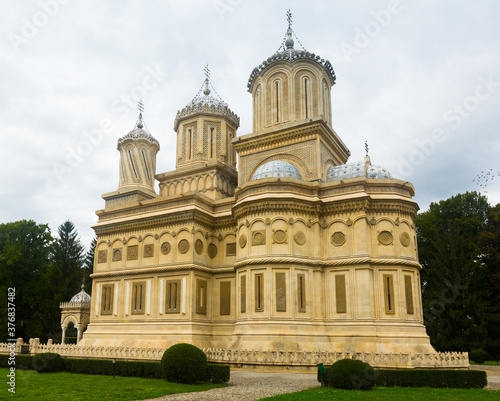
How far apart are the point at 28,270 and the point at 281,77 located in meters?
26.5

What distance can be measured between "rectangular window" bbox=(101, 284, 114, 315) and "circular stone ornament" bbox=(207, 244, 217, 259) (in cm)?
642

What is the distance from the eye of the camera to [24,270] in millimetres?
37344

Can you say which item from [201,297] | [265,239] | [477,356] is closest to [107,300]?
[201,297]

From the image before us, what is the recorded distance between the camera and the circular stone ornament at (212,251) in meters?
25.9

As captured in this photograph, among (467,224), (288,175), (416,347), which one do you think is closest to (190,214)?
(288,175)

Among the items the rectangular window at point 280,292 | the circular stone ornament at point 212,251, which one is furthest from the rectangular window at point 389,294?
the circular stone ornament at point 212,251

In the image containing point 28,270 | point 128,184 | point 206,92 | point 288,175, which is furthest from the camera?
point 28,270

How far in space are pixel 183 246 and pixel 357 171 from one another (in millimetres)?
10484

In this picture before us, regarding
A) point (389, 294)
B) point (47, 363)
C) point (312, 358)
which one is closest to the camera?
point (47, 363)

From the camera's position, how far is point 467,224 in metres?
34.8

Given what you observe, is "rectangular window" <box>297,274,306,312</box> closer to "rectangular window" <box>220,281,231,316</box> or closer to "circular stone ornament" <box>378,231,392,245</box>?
"circular stone ornament" <box>378,231,392,245</box>

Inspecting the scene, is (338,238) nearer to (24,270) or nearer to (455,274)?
(455,274)

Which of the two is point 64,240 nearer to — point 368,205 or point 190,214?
point 190,214

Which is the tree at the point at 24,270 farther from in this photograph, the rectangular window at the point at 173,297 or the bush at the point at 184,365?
the bush at the point at 184,365
